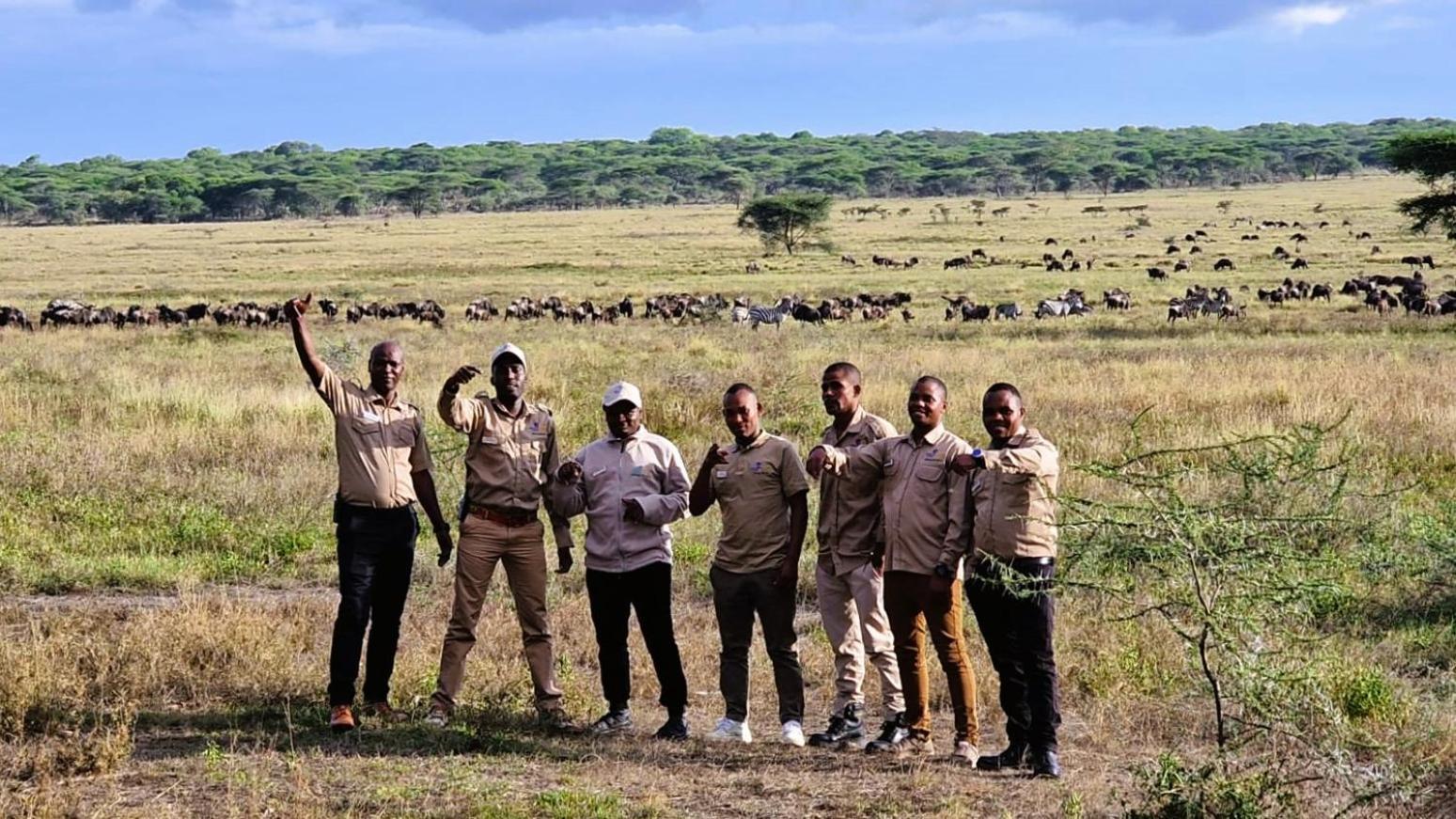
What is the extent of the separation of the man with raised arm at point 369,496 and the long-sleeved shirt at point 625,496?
2.13 feet

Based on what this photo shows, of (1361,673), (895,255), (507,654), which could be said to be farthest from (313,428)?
(895,255)

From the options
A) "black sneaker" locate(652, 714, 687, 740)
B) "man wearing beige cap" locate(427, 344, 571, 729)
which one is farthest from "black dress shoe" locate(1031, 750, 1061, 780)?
"man wearing beige cap" locate(427, 344, 571, 729)

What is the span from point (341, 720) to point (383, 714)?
257 millimetres

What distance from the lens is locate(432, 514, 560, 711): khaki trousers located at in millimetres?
6383

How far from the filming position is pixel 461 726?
20.6 feet

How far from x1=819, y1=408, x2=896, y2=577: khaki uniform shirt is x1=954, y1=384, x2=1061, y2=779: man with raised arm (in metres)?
0.48

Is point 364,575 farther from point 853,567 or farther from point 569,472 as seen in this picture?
point 853,567

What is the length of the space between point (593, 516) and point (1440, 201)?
25.1 meters

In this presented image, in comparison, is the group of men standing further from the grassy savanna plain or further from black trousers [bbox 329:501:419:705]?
the grassy savanna plain

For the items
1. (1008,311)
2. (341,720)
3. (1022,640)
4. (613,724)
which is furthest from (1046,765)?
(1008,311)

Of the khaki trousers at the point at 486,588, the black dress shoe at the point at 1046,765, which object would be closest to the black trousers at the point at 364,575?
the khaki trousers at the point at 486,588

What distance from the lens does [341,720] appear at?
20.3ft

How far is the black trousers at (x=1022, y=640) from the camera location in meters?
5.63

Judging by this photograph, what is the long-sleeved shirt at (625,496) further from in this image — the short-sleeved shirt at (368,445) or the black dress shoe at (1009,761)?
the black dress shoe at (1009,761)
